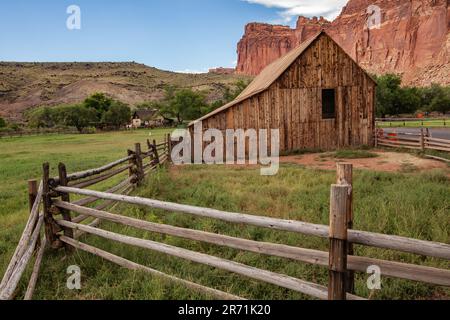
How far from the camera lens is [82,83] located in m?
100

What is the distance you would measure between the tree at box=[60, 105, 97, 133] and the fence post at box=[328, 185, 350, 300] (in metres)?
62.4

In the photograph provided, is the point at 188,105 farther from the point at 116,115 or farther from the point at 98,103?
the point at 98,103

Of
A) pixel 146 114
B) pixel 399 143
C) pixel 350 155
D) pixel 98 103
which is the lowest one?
pixel 350 155

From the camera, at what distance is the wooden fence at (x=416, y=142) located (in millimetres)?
14301

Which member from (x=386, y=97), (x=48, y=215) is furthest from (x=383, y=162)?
(x=386, y=97)

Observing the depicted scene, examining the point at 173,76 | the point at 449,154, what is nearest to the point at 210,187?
the point at 449,154

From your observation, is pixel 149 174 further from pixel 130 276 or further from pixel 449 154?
pixel 449 154

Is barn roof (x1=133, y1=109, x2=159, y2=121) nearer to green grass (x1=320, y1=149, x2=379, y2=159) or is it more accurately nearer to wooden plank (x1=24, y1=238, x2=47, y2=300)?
A: green grass (x1=320, y1=149, x2=379, y2=159)

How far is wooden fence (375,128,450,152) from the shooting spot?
14301 mm

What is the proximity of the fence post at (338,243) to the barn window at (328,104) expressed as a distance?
50.3 feet

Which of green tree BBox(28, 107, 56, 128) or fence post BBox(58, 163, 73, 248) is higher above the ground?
green tree BBox(28, 107, 56, 128)

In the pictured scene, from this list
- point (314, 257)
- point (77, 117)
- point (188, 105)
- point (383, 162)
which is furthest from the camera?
point (188, 105)

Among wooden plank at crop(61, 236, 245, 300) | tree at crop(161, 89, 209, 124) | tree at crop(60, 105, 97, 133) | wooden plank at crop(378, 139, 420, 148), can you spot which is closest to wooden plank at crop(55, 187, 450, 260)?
wooden plank at crop(61, 236, 245, 300)

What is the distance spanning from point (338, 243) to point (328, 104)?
16.1 metres
